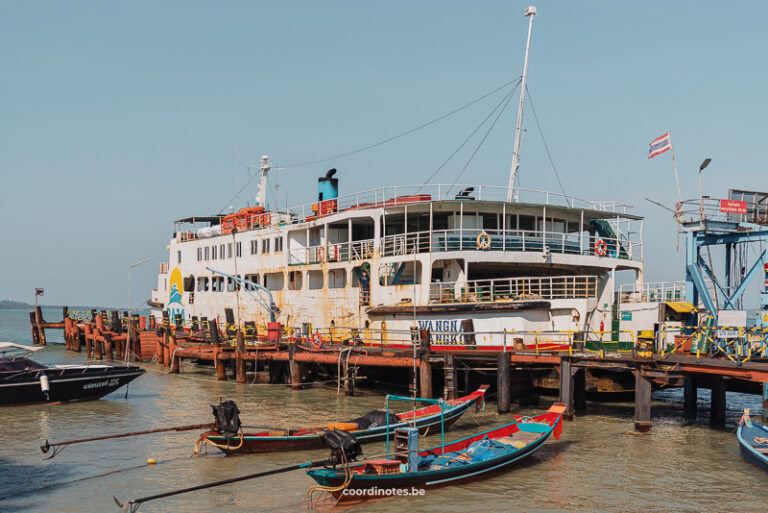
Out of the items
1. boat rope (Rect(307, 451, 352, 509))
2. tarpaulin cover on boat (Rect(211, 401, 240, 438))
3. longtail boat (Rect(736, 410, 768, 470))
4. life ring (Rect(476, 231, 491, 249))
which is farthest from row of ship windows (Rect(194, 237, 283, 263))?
longtail boat (Rect(736, 410, 768, 470))

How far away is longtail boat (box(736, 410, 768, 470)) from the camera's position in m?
18.3

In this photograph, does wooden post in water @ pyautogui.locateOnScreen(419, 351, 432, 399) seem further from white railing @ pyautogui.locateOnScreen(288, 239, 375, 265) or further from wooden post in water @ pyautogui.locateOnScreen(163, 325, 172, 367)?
wooden post in water @ pyautogui.locateOnScreen(163, 325, 172, 367)

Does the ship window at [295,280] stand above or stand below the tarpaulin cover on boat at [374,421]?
above

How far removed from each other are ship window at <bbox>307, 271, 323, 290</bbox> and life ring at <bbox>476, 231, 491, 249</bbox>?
32.2 feet

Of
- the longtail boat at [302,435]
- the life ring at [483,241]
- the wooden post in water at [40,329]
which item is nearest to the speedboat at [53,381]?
the longtail boat at [302,435]

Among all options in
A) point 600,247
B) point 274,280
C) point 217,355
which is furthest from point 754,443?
point 274,280

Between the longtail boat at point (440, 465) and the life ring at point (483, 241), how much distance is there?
10828mm

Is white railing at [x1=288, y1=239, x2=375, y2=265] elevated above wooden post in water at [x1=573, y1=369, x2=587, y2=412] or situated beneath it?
elevated above

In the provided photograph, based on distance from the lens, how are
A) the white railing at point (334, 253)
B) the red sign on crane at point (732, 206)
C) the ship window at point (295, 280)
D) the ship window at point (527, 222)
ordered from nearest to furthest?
the red sign on crane at point (732, 206) → the white railing at point (334, 253) → the ship window at point (527, 222) → the ship window at point (295, 280)

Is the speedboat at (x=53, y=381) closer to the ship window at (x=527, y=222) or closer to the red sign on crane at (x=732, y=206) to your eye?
the ship window at (x=527, y=222)

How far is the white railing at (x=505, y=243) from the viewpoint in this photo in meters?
30.7

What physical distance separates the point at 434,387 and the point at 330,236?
1088 centimetres

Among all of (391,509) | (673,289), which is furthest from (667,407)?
(391,509)

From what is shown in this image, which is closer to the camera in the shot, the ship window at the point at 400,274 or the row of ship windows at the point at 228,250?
the ship window at the point at 400,274
